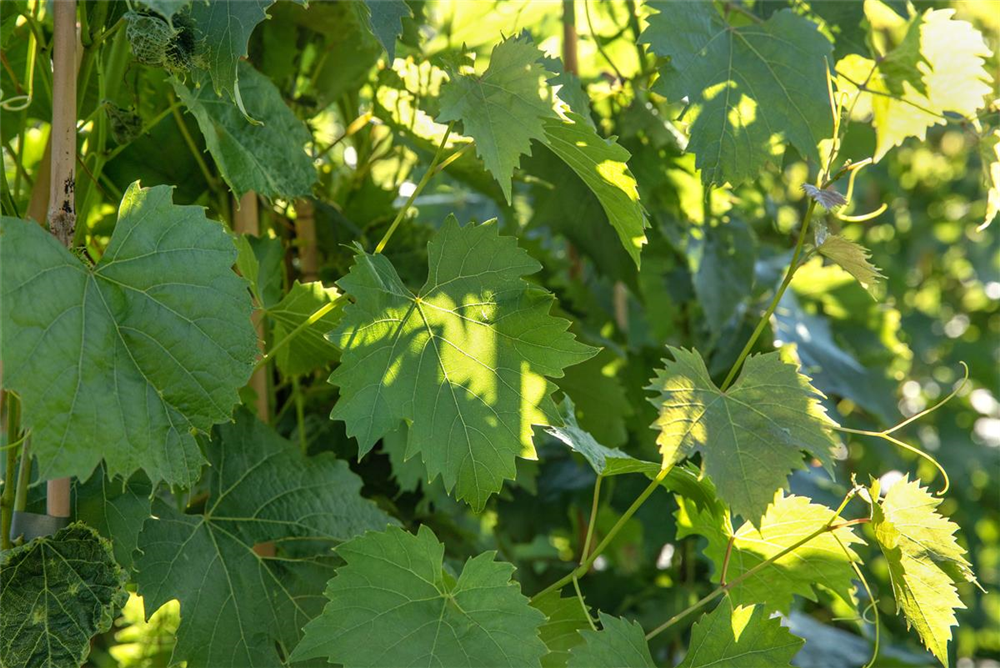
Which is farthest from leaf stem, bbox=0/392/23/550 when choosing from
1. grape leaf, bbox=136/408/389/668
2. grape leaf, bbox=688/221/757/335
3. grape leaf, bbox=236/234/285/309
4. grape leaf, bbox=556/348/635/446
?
grape leaf, bbox=688/221/757/335

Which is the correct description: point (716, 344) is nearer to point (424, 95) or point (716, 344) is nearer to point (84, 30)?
point (424, 95)

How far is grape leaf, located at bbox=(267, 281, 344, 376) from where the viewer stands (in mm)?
911

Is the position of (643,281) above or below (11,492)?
below

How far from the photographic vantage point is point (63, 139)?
79 centimetres

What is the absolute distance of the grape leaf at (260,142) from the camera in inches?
36.9

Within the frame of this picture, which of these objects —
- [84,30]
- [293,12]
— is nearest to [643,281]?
[293,12]

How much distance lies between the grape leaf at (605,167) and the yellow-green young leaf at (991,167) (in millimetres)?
405

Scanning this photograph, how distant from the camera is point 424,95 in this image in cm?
115

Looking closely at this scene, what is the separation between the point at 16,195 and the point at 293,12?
0.38 meters

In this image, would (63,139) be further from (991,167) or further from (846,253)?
(991,167)

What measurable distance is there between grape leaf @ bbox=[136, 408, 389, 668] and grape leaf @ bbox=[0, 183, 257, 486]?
0.69 ft

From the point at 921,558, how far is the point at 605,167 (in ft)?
1.47

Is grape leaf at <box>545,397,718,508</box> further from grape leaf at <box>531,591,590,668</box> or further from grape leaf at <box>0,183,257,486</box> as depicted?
grape leaf at <box>0,183,257,486</box>

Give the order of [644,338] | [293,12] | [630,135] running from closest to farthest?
[293,12] < [630,135] < [644,338]
